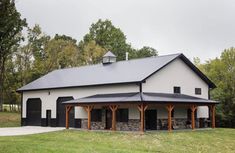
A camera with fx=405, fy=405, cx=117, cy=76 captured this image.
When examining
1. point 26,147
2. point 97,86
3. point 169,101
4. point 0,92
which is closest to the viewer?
point 26,147

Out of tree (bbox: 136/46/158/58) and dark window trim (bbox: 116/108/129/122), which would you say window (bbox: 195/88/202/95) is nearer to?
dark window trim (bbox: 116/108/129/122)

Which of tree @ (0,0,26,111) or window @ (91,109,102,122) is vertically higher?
tree @ (0,0,26,111)

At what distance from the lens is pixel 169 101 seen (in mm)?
27344

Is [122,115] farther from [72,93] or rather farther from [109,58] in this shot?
[109,58]

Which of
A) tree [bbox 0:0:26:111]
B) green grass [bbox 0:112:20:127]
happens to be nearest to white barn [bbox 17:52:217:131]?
green grass [bbox 0:112:20:127]

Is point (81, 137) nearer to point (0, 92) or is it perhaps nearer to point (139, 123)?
point (139, 123)

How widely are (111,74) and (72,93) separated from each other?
13.7 feet

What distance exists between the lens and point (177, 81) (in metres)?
31.9

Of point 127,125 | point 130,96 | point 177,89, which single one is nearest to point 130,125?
point 127,125

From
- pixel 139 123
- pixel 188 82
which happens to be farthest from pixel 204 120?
pixel 139 123

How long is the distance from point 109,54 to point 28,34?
71.3ft

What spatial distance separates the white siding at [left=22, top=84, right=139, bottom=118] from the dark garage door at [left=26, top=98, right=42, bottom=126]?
0.49m

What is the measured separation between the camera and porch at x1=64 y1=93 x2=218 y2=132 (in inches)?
1076

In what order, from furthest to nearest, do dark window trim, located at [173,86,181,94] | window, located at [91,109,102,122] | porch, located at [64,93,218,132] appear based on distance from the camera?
1. window, located at [91,109,102,122]
2. dark window trim, located at [173,86,181,94]
3. porch, located at [64,93,218,132]
